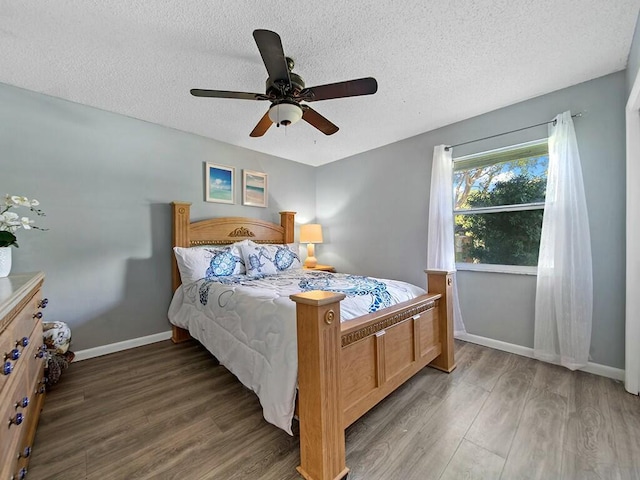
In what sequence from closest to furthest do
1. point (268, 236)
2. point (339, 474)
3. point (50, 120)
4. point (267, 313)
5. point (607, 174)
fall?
1. point (339, 474)
2. point (267, 313)
3. point (607, 174)
4. point (50, 120)
5. point (268, 236)

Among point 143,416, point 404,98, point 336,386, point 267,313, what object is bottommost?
point 143,416

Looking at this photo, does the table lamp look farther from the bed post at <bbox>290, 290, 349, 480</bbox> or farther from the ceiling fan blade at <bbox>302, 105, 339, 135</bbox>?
the bed post at <bbox>290, 290, 349, 480</bbox>

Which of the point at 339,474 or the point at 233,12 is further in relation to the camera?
the point at 233,12

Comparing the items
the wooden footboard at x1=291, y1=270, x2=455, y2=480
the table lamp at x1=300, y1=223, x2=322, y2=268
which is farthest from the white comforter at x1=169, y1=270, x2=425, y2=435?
the table lamp at x1=300, y1=223, x2=322, y2=268

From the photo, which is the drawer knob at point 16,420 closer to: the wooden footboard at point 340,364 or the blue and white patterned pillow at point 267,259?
the wooden footboard at point 340,364

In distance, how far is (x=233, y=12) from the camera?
151 centimetres

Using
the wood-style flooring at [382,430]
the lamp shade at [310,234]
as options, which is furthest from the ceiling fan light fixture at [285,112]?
the lamp shade at [310,234]

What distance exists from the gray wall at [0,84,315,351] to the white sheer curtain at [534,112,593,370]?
3663 millimetres

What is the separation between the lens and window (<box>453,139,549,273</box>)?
2.49m

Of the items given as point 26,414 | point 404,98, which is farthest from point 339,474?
point 404,98

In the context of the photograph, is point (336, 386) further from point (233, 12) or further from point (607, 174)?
point (607, 174)

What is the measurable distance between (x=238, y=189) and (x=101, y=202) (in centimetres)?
150

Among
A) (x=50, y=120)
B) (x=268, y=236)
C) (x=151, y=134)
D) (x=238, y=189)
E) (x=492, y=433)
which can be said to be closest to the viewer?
(x=492, y=433)

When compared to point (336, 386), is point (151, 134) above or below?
above
